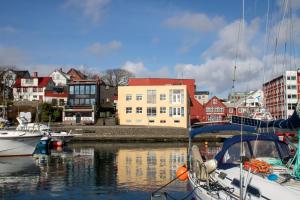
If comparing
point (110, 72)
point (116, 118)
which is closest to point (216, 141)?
point (116, 118)

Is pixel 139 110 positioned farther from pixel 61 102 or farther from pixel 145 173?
pixel 145 173

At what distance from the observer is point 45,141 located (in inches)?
1635

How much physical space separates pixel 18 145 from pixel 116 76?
3305 inches

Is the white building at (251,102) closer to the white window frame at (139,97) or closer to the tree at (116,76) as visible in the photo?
the white window frame at (139,97)

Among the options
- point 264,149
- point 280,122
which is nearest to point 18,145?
point 264,149

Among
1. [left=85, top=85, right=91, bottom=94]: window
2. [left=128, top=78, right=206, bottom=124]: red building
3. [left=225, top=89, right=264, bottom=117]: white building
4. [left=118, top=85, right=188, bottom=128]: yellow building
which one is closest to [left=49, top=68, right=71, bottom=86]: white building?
[left=128, top=78, right=206, bottom=124]: red building

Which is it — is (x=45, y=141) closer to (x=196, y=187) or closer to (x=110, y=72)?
→ (x=196, y=187)

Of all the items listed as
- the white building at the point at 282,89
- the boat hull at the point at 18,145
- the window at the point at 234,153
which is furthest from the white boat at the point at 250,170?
the boat hull at the point at 18,145

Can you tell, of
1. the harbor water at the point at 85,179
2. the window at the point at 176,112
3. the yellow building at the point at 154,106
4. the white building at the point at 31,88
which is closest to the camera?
the harbor water at the point at 85,179

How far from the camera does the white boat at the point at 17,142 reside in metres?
35.7

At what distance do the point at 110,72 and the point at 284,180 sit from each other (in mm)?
111915

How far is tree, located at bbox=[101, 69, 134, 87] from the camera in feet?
Result: 389

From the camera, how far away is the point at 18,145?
36.3 meters

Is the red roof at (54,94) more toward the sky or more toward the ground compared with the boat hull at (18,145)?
more toward the sky
